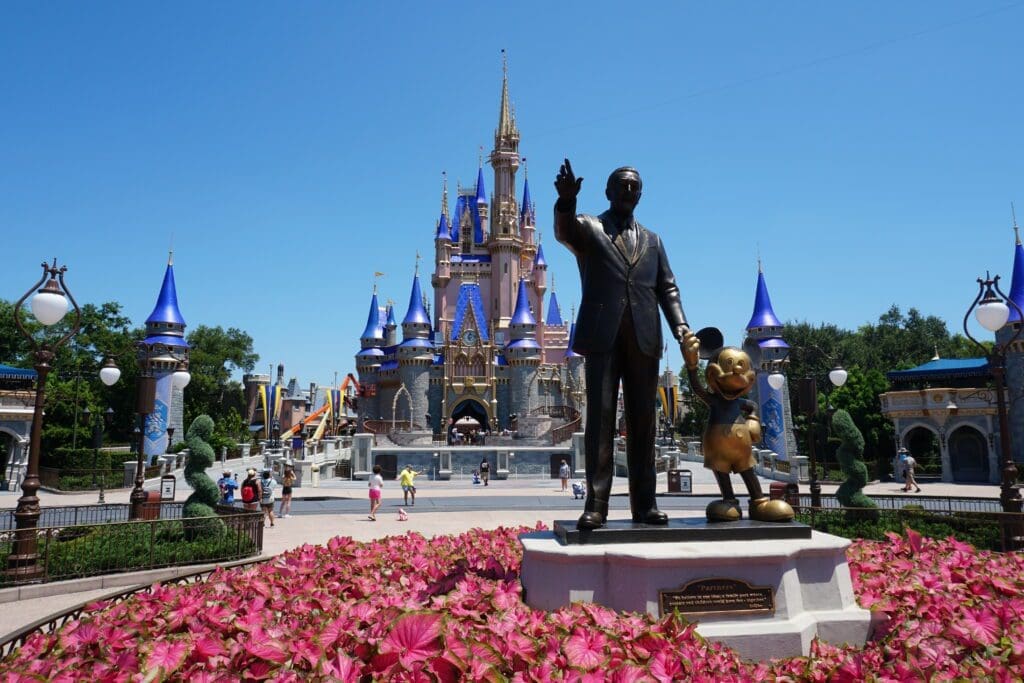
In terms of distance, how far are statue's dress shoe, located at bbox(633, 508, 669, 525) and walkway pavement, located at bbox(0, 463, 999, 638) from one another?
18.4 ft

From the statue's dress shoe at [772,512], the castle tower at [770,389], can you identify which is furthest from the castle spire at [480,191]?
the statue's dress shoe at [772,512]

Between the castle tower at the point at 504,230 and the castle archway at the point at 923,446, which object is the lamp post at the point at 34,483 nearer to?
the castle archway at the point at 923,446

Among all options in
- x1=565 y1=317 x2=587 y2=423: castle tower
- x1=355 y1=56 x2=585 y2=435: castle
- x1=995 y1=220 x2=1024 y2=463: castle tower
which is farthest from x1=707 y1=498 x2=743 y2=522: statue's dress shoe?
x1=565 y1=317 x2=587 y2=423: castle tower

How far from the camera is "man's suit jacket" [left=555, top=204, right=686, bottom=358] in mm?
4973

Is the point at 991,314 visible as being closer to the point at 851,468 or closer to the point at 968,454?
the point at 851,468

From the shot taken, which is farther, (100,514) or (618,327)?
(100,514)

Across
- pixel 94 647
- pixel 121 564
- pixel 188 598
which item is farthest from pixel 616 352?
pixel 121 564

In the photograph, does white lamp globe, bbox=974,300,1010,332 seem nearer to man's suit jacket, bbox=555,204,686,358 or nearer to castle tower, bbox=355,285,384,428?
man's suit jacket, bbox=555,204,686,358

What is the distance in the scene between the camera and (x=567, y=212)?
4.92m

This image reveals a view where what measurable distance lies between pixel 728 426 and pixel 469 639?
263 cm

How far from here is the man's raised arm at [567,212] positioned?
4727 millimetres

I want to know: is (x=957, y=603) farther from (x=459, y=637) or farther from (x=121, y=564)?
(x=121, y=564)

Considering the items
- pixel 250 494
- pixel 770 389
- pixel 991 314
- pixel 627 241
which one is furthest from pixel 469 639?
pixel 770 389

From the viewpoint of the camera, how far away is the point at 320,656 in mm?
3111
